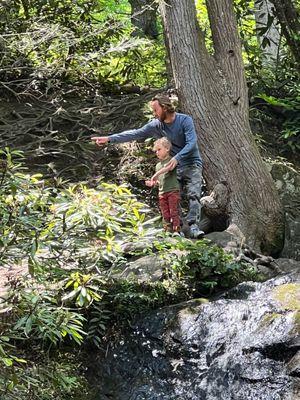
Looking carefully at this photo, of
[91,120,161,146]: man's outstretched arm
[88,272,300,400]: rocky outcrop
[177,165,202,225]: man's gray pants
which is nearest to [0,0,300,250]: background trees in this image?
[177,165,202,225]: man's gray pants

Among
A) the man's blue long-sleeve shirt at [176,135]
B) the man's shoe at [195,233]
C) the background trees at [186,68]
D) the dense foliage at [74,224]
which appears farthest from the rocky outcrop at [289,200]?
the man's blue long-sleeve shirt at [176,135]

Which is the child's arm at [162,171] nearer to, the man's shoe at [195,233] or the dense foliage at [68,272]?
the dense foliage at [68,272]

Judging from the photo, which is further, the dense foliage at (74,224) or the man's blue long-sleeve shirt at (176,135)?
the man's blue long-sleeve shirt at (176,135)

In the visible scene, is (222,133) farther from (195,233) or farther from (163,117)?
(195,233)

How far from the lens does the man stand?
6895mm

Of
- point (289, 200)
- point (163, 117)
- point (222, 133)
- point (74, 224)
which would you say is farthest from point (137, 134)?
point (74, 224)

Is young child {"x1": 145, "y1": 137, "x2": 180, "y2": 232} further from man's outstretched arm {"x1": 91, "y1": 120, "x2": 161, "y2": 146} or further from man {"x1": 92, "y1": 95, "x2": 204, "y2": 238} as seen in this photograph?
man's outstretched arm {"x1": 91, "y1": 120, "x2": 161, "y2": 146}

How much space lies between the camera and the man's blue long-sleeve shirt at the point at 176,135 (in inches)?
272

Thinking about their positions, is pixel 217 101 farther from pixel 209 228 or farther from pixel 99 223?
pixel 99 223

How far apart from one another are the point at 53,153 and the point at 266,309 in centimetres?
466

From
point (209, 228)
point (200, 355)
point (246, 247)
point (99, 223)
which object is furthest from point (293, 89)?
point (99, 223)

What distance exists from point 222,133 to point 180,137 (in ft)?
4.09

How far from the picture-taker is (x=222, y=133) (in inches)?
320

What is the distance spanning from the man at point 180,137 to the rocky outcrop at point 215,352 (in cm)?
147
